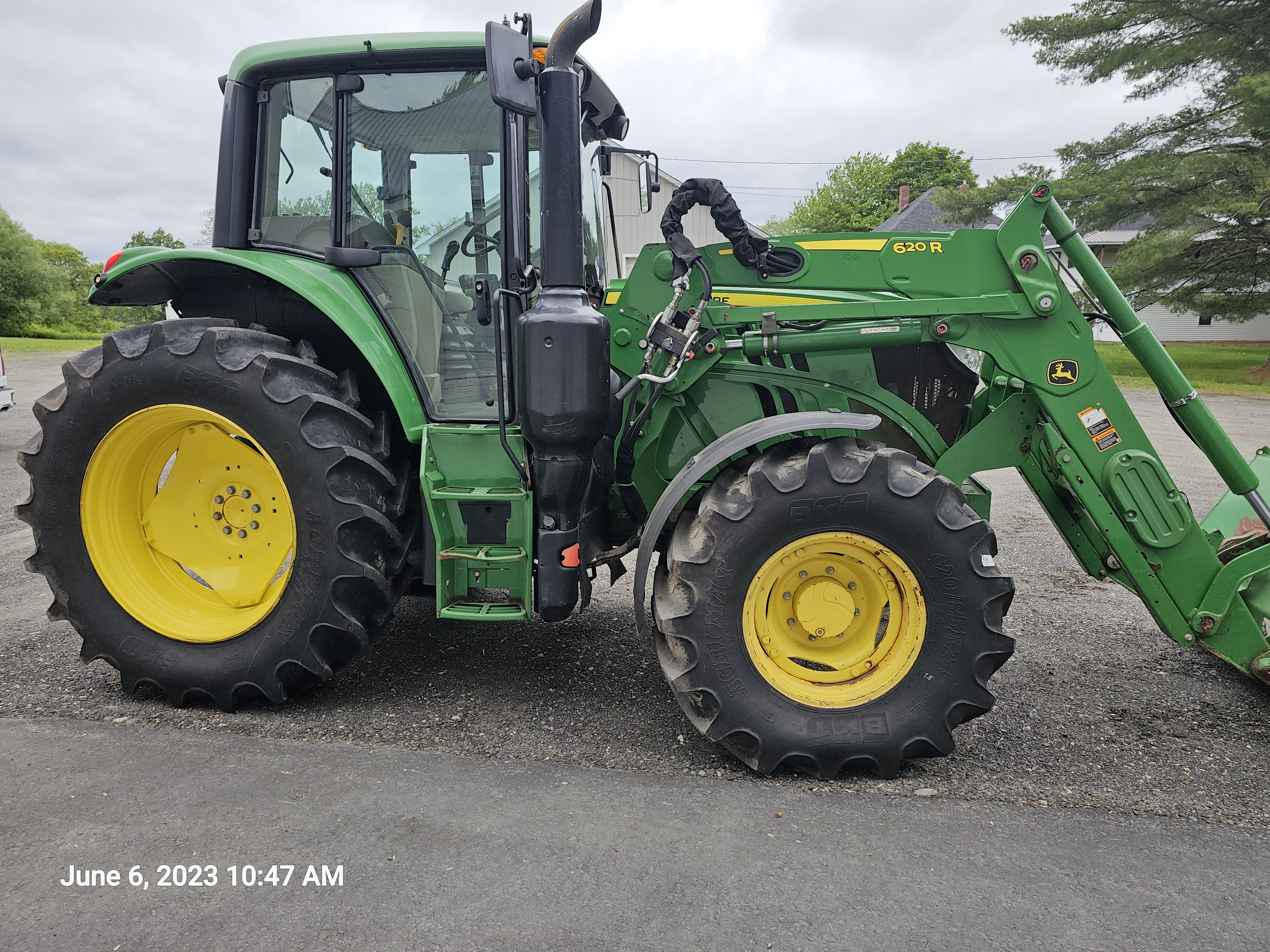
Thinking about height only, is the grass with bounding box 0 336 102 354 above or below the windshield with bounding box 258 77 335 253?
above

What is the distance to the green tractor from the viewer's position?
269 centimetres

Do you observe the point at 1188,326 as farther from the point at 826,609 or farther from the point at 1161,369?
the point at 826,609

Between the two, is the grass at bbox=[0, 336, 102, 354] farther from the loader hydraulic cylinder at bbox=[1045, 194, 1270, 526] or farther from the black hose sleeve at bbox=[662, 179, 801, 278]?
the loader hydraulic cylinder at bbox=[1045, 194, 1270, 526]

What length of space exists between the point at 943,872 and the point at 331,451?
232 centimetres

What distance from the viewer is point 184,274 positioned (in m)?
3.39

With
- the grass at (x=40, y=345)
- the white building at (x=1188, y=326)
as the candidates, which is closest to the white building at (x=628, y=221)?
the grass at (x=40, y=345)

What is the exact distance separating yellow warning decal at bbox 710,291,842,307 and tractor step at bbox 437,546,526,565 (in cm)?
120

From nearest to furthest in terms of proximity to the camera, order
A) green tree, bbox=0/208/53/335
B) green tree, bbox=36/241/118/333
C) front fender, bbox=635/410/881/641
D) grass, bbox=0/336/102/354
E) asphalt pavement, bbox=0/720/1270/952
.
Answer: asphalt pavement, bbox=0/720/1270/952 → front fender, bbox=635/410/881/641 → grass, bbox=0/336/102/354 → green tree, bbox=0/208/53/335 → green tree, bbox=36/241/118/333

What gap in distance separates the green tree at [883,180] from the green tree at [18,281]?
33.2m

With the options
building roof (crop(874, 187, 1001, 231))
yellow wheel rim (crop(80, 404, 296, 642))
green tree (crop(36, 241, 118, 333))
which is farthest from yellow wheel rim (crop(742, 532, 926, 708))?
green tree (crop(36, 241, 118, 333))

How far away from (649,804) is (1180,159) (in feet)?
63.5

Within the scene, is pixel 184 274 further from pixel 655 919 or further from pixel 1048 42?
pixel 1048 42

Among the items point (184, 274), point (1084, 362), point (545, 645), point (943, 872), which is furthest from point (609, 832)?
point (184, 274)

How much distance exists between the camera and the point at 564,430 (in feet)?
9.10
